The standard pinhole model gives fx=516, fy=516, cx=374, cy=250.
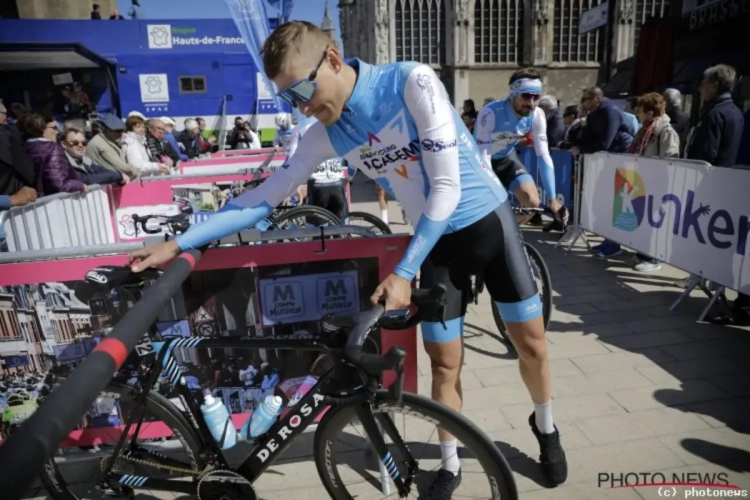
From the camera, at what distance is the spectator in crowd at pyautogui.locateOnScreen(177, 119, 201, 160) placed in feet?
47.9

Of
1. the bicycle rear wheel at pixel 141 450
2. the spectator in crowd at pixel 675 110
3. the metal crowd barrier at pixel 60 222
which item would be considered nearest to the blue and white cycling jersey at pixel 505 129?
the bicycle rear wheel at pixel 141 450

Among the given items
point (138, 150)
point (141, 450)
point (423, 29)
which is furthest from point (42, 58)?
point (423, 29)

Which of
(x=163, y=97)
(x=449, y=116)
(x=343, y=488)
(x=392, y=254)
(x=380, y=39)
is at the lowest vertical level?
(x=343, y=488)

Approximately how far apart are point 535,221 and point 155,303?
839cm

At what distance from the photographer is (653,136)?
6.50m

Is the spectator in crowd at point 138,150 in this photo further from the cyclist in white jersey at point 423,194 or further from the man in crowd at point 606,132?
the man in crowd at point 606,132

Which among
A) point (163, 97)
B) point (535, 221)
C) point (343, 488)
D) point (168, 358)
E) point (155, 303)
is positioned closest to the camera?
point (155, 303)

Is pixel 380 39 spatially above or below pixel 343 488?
above

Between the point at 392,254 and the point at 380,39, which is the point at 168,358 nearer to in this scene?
the point at 392,254

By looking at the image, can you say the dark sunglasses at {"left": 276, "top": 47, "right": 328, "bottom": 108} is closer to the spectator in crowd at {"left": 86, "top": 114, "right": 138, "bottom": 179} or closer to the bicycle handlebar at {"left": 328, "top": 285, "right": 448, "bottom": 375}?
the bicycle handlebar at {"left": 328, "top": 285, "right": 448, "bottom": 375}

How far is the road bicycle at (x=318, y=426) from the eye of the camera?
190 cm

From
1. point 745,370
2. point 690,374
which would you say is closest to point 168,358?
point 690,374

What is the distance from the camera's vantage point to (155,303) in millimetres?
1598

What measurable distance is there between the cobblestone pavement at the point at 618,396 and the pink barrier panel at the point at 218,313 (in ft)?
1.85
